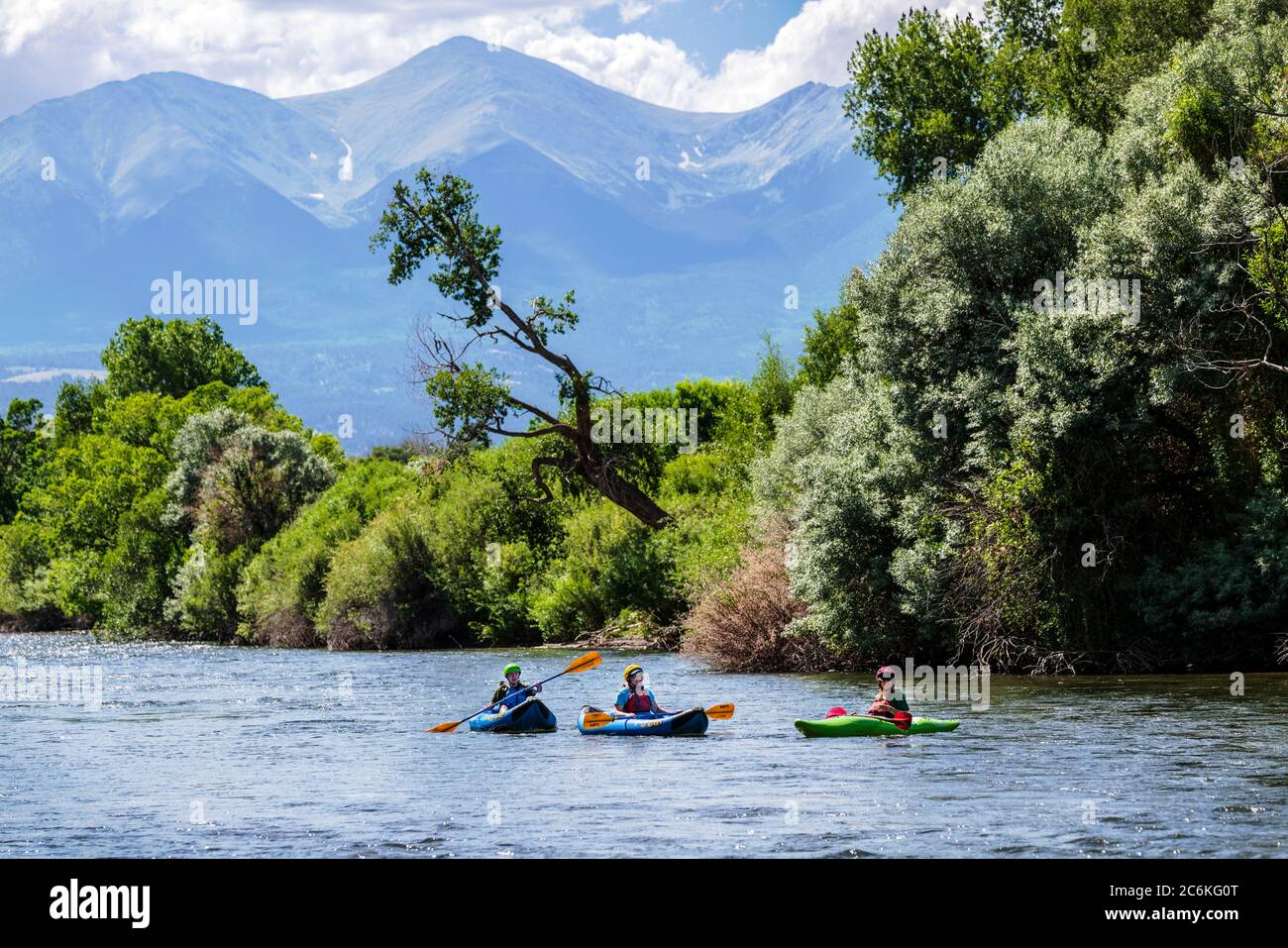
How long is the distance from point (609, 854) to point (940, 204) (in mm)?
26257

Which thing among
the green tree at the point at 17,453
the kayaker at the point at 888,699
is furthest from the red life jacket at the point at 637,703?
the green tree at the point at 17,453

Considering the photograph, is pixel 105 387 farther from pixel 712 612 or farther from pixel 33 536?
pixel 712 612

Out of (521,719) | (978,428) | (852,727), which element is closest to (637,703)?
(521,719)

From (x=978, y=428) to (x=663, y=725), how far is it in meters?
14.2

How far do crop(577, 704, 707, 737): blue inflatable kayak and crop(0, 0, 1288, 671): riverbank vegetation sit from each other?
34.2 ft

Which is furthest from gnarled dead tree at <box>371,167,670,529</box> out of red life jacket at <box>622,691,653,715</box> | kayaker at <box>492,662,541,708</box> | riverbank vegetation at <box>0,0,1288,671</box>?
red life jacket at <box>622,691,653,715</box>

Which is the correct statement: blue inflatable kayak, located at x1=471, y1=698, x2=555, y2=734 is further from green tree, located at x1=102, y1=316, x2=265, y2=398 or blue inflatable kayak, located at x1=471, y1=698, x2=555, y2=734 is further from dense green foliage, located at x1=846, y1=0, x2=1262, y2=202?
green tree, located at x1=102, y1=316, x2=265, y2=398

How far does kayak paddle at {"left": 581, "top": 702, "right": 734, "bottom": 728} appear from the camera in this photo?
110 feet

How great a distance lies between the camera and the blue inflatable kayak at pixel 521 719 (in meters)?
34.6

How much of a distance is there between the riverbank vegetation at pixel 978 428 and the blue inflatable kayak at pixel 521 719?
1091 cm

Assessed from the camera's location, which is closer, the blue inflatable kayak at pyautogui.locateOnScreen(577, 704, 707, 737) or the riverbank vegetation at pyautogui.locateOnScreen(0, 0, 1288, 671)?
the blue inflatable kayak at pyautogui.locateOnScreen(577, 704, 707, 737)

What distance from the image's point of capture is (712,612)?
160ft

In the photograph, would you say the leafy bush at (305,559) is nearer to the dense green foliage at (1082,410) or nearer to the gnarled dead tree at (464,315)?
the gnarled dead tree at (464,315)

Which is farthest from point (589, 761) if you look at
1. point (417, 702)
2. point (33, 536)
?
point (33, 536)
